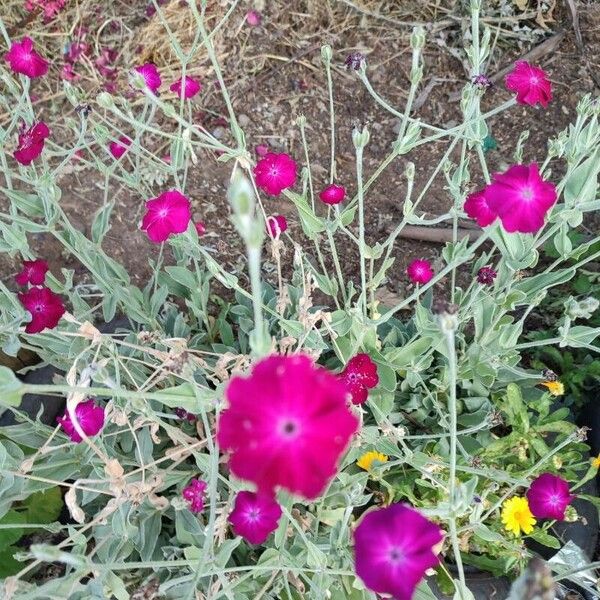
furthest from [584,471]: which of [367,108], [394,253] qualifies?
[367,108]

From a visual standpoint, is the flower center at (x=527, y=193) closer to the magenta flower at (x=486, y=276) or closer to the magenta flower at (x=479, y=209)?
the magenta flower at (x=479, y=209)

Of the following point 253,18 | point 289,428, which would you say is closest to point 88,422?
point 289,428

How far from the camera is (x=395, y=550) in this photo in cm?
64

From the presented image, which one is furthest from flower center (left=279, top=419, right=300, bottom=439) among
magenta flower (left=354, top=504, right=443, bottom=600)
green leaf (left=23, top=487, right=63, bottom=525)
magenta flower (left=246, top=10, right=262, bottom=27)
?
magenta flower (left=246, top=10, right=262, bottom=27)

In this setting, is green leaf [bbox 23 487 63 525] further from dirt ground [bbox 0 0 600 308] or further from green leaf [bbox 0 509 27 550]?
dirt ground [bbox 0 0 600 308]

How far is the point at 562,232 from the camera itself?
3.31 ft

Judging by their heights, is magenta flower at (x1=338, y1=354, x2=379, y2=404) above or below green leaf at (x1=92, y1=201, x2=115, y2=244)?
below

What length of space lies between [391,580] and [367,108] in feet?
4.91

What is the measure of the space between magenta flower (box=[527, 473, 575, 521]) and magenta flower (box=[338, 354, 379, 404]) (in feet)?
0.90

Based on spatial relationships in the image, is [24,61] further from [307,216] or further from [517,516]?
[517,516]

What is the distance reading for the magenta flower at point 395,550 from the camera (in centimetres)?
63

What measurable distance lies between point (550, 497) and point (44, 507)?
864 mm

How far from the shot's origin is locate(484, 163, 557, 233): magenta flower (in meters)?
0.78

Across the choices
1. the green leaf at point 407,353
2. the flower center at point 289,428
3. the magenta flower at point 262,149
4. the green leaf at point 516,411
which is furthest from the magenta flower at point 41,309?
the magenta flower at point 262,149
